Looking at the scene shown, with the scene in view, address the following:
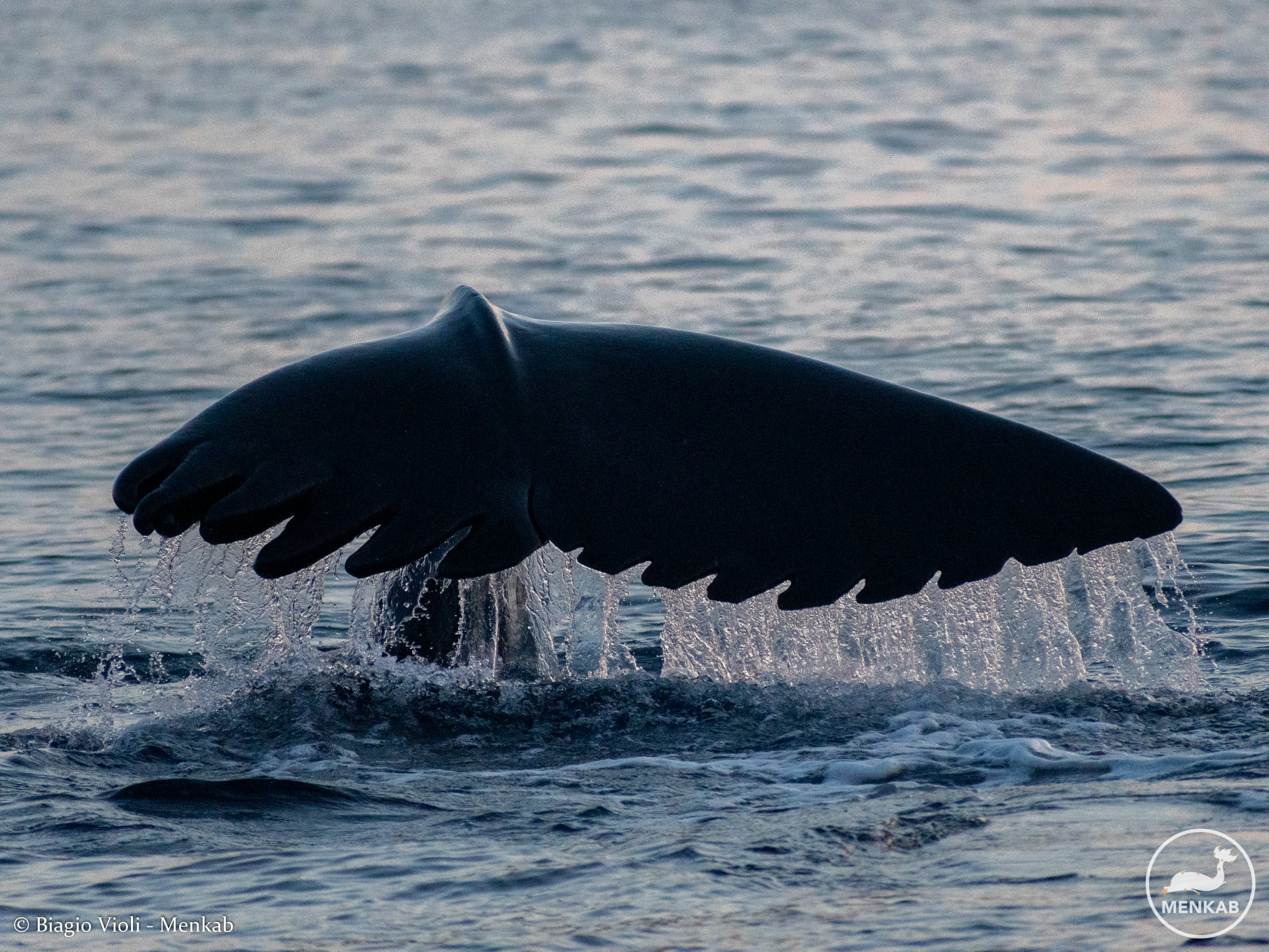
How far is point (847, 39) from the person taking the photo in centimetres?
3475

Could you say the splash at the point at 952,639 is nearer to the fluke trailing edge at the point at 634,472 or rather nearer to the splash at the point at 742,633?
the splash at the point at 742,633

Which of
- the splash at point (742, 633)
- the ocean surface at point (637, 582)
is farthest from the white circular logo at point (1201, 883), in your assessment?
the splash at point (742, 633)

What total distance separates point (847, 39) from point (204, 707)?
29342 mm

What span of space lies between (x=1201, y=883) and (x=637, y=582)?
4.30m

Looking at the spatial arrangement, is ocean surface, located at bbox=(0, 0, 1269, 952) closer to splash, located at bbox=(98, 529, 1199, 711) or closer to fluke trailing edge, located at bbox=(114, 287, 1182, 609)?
splash, located at bbox=(98, 529, 1199, 711)

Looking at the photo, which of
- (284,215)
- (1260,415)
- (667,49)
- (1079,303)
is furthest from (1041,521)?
(667,49)

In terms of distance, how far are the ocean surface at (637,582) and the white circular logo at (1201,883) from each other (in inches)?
1.1

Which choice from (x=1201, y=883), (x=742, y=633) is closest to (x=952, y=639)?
(x=742, y=633)

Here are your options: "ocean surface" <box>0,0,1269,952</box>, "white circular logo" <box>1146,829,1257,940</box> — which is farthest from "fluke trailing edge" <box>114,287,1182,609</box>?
"white circular logo" <box>1146,829,1257,940</box>

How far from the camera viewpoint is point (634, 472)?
5.16 metres

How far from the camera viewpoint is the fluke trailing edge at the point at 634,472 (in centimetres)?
490

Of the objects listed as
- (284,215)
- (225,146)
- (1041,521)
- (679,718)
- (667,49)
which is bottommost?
(679,718)

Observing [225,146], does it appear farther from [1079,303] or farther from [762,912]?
[762,912]

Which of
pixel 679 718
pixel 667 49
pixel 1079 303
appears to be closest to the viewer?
pixel 679 718
